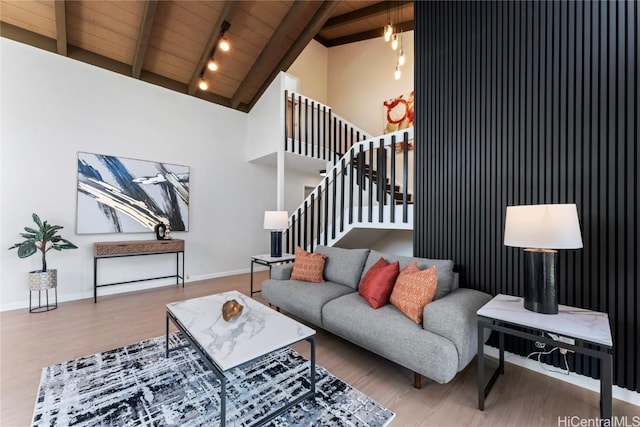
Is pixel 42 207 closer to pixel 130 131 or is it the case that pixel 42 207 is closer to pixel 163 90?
pixel 130 131

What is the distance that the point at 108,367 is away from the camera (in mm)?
2139

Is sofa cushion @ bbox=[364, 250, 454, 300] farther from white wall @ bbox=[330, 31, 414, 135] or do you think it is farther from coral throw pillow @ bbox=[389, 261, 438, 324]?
white wall @ bbox=[330, 31, 414, 135]

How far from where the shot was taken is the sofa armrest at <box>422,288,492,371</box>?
5.87 feet

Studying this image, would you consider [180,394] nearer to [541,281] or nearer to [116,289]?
[541,281]

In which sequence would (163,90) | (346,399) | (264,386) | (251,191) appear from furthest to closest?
(251,191) → (163,90) → (264,386) → (346,399)

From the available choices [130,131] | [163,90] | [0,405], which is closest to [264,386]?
[0,405]

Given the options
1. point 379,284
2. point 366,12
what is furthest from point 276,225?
point 366,12

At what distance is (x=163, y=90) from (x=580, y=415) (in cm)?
621

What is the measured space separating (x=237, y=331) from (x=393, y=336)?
3.59ft

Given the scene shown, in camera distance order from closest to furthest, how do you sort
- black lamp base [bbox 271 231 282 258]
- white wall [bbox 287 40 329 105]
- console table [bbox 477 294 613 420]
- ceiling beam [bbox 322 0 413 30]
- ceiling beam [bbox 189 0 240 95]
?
1. console table [bbox 477 294 613 420]
2. ceiling beam [bbox 189 0 240 95]
3. black lamp base [bbox 271 231 282 258]
4. ceiling beam [bbox 322 0 413 30]
5. white wall [bbox 287 40 329 105]

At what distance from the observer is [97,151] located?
158 inches

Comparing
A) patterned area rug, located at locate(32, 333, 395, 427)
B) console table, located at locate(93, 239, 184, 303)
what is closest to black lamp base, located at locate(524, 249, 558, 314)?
patterned area rug, located at locate(32, 333, 395, 427)

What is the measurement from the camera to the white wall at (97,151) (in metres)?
3.45

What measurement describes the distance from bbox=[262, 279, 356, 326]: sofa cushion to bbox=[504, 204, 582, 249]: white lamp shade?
163cm
